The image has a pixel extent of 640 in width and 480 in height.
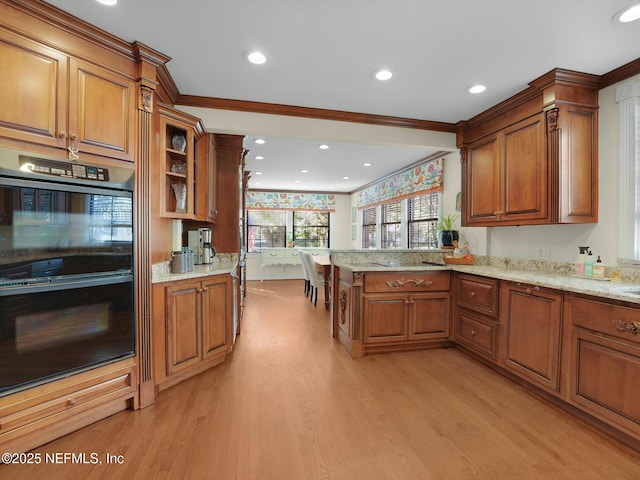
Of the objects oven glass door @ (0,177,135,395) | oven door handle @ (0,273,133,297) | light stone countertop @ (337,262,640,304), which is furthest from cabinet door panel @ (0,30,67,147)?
light stone countertop @ (337,262,640,304)

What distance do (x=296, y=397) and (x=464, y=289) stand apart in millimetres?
1952

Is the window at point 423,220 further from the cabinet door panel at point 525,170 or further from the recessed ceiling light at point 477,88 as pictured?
the recessed ceiling light at point 477,88

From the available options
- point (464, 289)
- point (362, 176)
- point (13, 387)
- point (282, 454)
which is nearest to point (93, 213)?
point (13, 387)

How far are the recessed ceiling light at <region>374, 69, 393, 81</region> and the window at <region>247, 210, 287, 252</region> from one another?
6022mm

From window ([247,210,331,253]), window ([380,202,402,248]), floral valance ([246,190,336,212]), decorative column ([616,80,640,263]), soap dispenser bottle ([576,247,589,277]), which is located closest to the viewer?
decorative column ([616,80,640,263])

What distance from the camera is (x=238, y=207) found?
363cm

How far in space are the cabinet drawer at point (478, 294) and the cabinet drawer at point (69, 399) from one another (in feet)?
9.50

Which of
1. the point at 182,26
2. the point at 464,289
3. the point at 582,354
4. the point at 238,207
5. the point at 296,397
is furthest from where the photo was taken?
the point at 238,207

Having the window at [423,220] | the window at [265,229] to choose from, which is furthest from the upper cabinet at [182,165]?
the window at [265,229]

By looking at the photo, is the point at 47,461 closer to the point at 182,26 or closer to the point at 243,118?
the point at 182,26

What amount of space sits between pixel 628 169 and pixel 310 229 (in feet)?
22.1

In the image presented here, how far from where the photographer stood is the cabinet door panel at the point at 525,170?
249 cm

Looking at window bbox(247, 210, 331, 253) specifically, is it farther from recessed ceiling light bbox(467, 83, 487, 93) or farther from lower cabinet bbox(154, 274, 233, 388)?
A: recessed ceiling light bbox(467, 83, 487, 93)

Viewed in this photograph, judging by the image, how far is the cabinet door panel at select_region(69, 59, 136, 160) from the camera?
1760 millimetres
